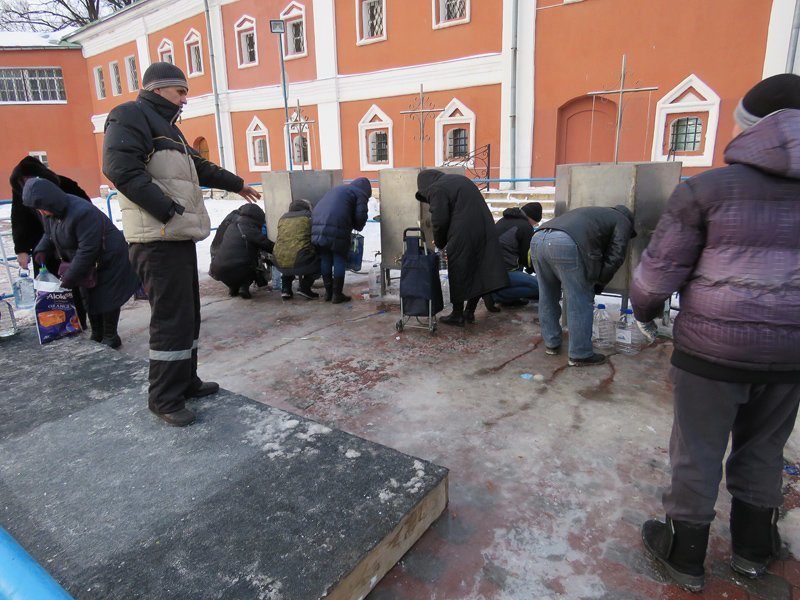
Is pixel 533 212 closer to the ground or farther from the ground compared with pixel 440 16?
closer to the ground

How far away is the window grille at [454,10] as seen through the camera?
1366cm

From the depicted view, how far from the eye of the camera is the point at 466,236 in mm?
4863

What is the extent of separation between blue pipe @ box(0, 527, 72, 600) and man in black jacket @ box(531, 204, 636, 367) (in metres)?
3.55

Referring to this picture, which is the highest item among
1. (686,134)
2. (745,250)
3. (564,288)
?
(686,134)

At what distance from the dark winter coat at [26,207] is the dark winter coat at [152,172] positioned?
2.47 m

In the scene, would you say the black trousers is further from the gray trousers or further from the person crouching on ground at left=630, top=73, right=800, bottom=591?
the gray trousers

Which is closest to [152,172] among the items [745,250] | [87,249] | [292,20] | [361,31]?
[87,249]

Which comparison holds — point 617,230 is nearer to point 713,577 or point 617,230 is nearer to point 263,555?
point 713,577

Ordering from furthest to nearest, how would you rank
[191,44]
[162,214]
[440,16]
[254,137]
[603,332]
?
A: 1. [191,44]
2. [254,137]
3. [440,16]
4. [603,332]
5. [162,214]

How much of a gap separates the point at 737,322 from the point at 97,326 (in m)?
4.96

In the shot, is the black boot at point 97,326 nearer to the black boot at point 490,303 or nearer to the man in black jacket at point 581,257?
the black boot at point 490,303

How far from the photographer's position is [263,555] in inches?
74.2

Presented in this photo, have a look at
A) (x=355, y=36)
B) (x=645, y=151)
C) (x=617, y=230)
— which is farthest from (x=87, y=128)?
(x=617, y=230)

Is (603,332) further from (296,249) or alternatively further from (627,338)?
(296,249)
